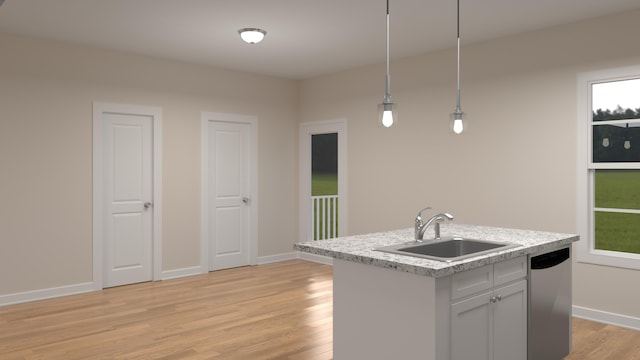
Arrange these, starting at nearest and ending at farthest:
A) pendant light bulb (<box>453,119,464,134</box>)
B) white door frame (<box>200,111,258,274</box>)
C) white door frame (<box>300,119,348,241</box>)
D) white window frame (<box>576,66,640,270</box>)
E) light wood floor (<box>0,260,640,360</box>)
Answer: pendant light bulb (<box>453,119,464,134</box>) < light wood floor (<box>0,260,640,360</box>) < white window frame (<box>576,66,640,270</box>) < white door frame (<box>200,111,258,274</box>) < white door frame (<box>300,119,348,241</box>)

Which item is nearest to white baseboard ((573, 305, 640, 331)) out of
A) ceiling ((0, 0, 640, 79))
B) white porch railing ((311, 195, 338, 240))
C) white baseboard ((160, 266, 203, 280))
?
ceiling ((0, 0, 640, 79))

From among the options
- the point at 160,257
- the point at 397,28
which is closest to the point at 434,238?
the point at 397,28

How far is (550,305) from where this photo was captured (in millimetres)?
3078

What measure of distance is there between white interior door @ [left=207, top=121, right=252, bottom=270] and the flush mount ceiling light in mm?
1937

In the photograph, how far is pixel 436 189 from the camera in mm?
5496

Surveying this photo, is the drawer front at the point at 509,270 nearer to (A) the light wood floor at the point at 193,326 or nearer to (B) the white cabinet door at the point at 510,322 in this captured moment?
(B) the white cabinet door at the point at 510,322

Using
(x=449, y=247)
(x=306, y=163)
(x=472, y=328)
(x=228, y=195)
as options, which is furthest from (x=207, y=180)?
(x=472, y=328)

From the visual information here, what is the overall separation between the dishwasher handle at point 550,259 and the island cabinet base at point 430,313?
0.40ft

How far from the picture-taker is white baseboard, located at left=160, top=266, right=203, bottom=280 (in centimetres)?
587

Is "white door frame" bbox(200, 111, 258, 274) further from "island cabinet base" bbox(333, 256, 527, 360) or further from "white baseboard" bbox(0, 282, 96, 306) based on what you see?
"island cabinet base" bbox(333, 256, 527, 360)

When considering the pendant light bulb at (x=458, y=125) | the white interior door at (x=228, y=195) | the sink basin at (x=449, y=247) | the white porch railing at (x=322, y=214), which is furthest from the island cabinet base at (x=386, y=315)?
the white porch railing at (x=322, y=214)

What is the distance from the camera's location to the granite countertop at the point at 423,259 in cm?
231

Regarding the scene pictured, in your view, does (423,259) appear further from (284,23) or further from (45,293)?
(45,293)

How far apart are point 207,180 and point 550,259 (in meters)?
4.35
